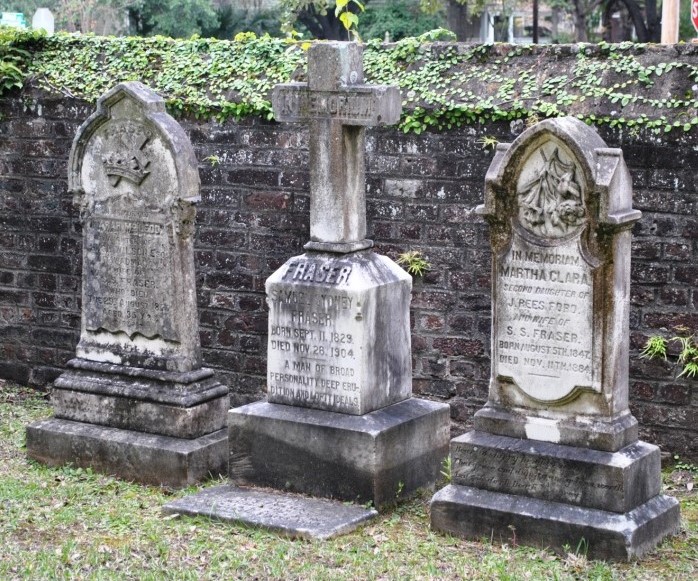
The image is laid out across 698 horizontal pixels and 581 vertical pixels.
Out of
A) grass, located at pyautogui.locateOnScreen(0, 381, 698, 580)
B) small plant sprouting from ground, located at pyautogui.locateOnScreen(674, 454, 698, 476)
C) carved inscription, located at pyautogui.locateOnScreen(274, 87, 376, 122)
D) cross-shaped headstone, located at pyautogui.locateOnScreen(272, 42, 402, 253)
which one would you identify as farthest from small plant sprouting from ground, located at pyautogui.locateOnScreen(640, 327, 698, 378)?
carved inscription, located at pyautogui.locateOnScreen(274, 87, 376, 122)

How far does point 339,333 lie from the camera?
7.18m

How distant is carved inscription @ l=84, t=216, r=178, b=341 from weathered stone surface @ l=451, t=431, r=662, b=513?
6.84 feet

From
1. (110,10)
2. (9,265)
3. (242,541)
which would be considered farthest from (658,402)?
(110,10)

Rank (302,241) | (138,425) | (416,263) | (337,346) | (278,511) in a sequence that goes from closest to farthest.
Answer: (278,511) < (337,346) < (138,425) < (416,263) < (302,241)

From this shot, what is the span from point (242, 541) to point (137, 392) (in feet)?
5.24

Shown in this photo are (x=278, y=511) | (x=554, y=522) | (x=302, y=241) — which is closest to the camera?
(x=554, y=522)

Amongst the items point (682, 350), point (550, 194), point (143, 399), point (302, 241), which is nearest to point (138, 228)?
point (143, 399)

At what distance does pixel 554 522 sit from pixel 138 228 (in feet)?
10.1

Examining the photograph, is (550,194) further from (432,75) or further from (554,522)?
(432,75)

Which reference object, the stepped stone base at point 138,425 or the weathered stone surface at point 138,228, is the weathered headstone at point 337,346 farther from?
the weathered stone surface at point 138,228

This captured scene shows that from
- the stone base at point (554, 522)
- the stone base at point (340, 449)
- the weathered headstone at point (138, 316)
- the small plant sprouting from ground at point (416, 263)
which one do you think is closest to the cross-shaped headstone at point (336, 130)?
the weathered headstone at point (138, 316)

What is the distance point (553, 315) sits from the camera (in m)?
6.52

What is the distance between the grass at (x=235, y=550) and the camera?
20.0ft

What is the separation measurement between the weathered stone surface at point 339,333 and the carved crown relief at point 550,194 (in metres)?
1.02
